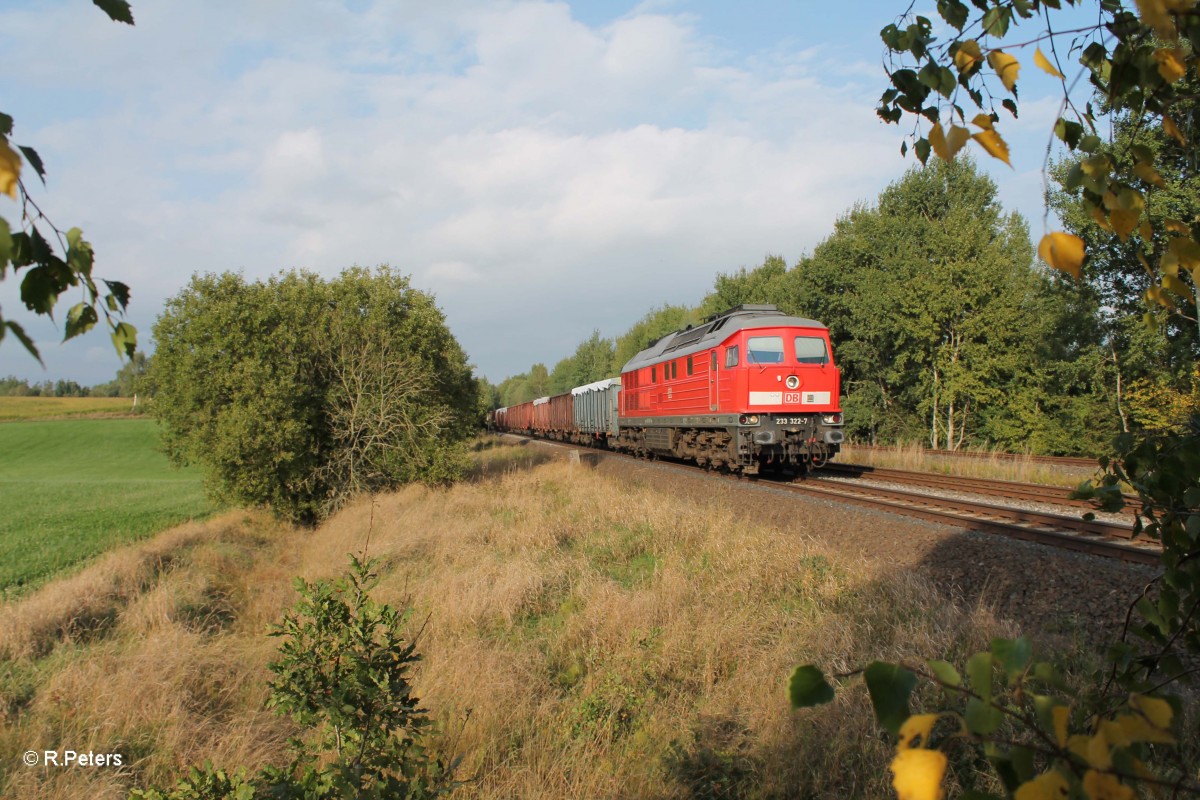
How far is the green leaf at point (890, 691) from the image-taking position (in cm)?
94

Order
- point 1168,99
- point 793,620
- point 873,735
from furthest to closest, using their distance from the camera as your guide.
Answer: point 793,620
point 873,735
point 1168,99

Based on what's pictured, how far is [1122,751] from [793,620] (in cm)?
628

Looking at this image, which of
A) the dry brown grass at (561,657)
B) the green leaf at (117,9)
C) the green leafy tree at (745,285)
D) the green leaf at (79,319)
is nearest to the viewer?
the green leaf at (117,9)

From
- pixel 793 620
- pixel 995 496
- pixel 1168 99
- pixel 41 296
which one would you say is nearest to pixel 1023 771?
pixel 1168 99

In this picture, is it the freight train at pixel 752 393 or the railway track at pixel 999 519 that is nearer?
the railway track at pixel 999 519

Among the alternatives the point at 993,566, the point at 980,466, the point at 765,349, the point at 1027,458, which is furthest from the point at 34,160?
the point at 1027,458

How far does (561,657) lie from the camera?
718cm

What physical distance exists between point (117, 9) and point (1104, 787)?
207 centimetres

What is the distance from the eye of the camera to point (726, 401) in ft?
51.6

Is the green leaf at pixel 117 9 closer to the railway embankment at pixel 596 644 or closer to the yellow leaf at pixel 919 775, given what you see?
the yellow leaf at pixel 919 775

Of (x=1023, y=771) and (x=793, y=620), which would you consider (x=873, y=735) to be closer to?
(x=793, y=620)

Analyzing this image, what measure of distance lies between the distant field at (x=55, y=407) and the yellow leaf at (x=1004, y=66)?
79.6 meters

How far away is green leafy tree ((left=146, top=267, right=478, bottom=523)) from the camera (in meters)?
16.4

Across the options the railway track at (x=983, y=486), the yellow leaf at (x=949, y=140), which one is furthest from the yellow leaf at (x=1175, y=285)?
the railway track at (x=983, y=486)
